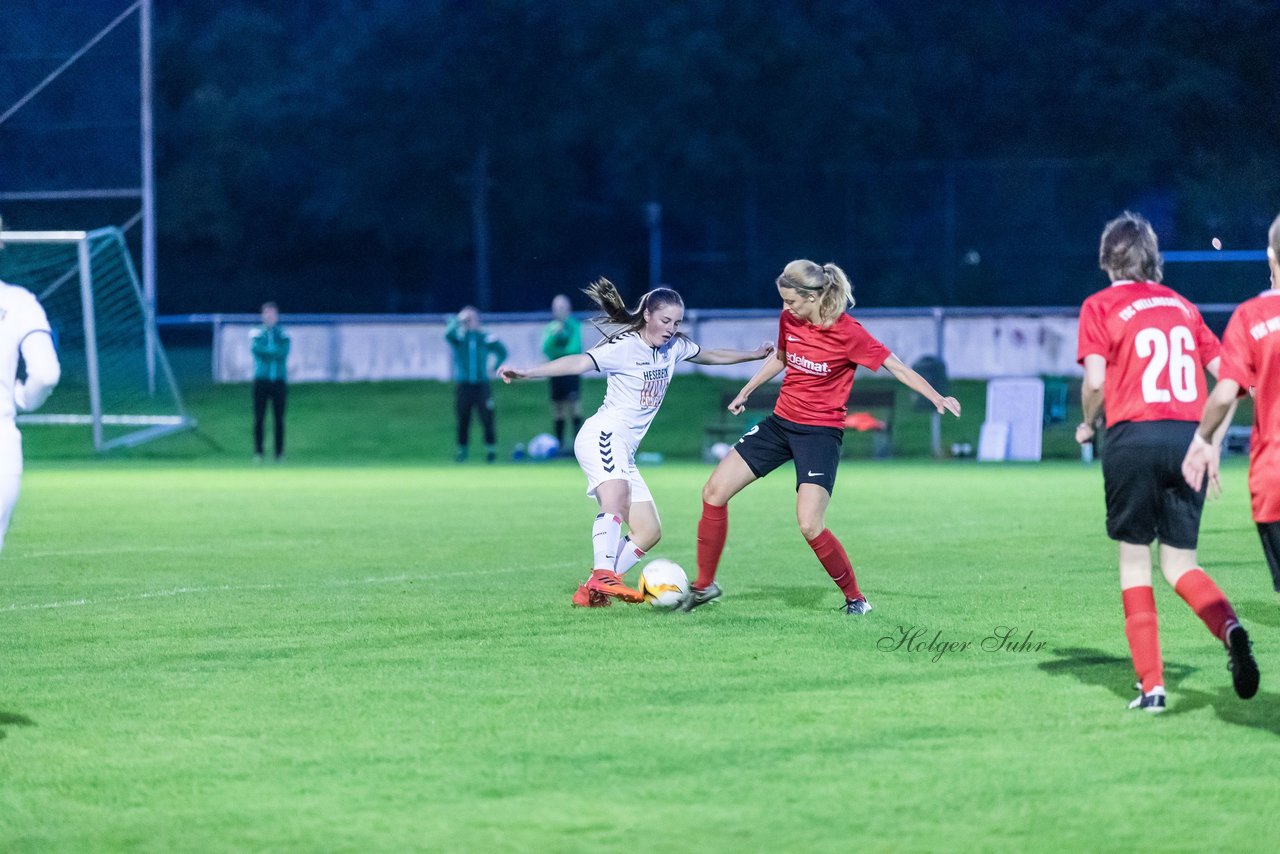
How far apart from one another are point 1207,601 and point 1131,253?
1326mm

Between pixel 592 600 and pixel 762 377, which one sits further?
pixel 762 377

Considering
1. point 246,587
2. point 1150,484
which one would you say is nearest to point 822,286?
point 1150,484

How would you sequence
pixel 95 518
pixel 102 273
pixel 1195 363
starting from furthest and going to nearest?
1. pixel 102 273
2. pixel 95 518
3. pixel 1195 363

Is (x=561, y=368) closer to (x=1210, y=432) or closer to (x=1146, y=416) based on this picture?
(x=1146, y=416)

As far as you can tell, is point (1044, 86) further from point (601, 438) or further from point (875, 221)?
point (601, 438)

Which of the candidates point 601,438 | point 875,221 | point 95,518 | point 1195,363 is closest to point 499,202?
point 875,221

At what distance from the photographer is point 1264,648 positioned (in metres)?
8.11

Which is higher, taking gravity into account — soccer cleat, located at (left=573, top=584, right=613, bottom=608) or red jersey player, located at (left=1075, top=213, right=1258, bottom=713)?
red jersey player, located at (left=1075, top=213, right=1258, bottom=713)

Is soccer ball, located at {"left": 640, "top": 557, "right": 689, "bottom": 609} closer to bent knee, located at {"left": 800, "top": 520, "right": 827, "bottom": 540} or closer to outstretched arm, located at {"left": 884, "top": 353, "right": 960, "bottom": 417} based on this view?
bent knee, located at {"left": 800, "top": 520, "right": 827, "bottom": 540}

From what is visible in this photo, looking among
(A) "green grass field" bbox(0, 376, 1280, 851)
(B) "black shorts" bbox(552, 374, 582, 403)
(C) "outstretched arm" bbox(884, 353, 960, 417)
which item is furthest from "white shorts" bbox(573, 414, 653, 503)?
(B) "black shorts" bbox(552, 374, 582, 403)

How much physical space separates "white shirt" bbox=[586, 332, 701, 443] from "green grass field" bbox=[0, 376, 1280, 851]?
118 centimetres

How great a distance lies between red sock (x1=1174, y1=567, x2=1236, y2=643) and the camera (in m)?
6.28

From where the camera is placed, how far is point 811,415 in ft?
30.6

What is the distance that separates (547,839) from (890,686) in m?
2.61
